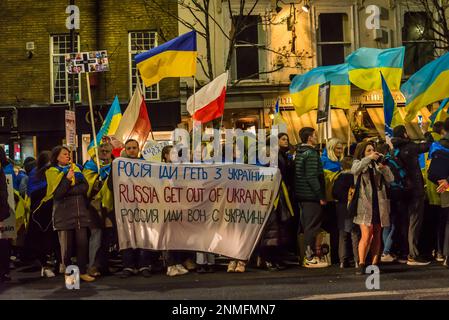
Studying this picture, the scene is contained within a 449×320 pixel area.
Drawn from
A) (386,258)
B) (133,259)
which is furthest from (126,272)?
(386,258)

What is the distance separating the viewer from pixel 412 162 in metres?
10.1

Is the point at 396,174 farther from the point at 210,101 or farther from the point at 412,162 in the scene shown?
the point at 210,101

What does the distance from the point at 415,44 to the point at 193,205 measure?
44.4 ft

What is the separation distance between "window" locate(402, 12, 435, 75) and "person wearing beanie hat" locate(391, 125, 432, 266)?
10.9 meters

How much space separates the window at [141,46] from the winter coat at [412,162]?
1154 centimetres

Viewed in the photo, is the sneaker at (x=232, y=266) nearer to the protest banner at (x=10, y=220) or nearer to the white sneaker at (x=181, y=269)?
the white sneaker at (x=181, y=269)

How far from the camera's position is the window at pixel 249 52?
789 inches

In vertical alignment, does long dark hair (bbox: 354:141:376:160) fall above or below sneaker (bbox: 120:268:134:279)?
above

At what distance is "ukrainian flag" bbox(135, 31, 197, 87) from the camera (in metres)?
11.8

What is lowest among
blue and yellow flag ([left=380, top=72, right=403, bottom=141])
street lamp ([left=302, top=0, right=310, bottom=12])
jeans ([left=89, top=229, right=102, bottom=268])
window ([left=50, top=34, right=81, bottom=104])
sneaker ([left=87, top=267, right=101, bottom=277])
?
sneaker ([left=87, top=267, right=101, bottom=277])

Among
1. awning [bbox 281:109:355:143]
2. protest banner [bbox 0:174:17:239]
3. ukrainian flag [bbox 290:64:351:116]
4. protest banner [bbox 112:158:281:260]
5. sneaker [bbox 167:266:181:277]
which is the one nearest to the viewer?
protest banner [bbox 0:174:17:239]

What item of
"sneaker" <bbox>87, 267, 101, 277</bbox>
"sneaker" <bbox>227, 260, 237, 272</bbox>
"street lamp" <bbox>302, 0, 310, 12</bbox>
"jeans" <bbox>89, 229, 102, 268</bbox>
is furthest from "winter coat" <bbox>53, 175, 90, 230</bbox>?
"street lamp" <bbox>302, 0, 310, 12</bbox>

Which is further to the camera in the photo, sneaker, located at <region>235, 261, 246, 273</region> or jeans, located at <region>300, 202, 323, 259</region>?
jeans, located at <region>300, 202, 323, 259</region>

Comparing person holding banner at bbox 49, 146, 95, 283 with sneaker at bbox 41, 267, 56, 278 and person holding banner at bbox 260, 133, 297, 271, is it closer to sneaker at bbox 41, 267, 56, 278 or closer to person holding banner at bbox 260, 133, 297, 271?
sneaker at bbox 41, 267, 56, 278
